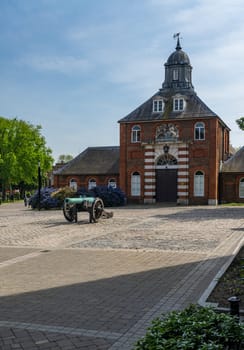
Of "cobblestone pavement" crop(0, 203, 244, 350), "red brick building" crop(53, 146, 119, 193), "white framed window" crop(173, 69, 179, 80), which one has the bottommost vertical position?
"cobblestone pavement" crop(0, 203, 244, 350)

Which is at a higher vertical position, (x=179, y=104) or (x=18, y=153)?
(x=179, y=104)

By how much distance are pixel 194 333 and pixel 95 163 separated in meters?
41.1

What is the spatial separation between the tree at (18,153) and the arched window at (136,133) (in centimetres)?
1591

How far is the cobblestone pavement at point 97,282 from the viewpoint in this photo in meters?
5.29

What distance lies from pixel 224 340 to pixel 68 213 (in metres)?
17.3

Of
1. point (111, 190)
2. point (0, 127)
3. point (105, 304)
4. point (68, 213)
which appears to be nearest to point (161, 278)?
point (105, 304)

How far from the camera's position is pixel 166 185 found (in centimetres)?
3853

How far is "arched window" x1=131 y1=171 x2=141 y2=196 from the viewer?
1544 inches

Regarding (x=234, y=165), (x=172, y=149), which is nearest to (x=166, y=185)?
(x=172, y=149)

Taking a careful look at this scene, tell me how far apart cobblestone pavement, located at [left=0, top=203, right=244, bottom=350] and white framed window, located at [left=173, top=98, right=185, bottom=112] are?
2468 centimetres

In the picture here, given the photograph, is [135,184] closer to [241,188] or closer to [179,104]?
[179,104]

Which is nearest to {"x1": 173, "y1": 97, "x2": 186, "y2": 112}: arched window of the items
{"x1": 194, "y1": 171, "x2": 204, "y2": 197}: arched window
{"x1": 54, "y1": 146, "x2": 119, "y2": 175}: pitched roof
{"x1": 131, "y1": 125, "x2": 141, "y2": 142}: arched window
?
{"x1": 131, "y1": 125, "x2": 141, "y2": 142}: arched window

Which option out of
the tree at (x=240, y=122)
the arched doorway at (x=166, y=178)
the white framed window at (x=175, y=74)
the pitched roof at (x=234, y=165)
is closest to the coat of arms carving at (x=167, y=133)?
the arched doorway at (x=166, y=178)

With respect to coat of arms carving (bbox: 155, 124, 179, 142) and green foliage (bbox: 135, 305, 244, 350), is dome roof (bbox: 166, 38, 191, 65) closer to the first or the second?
coat of arms carving (bbox: 155, 124, 179, 142)
